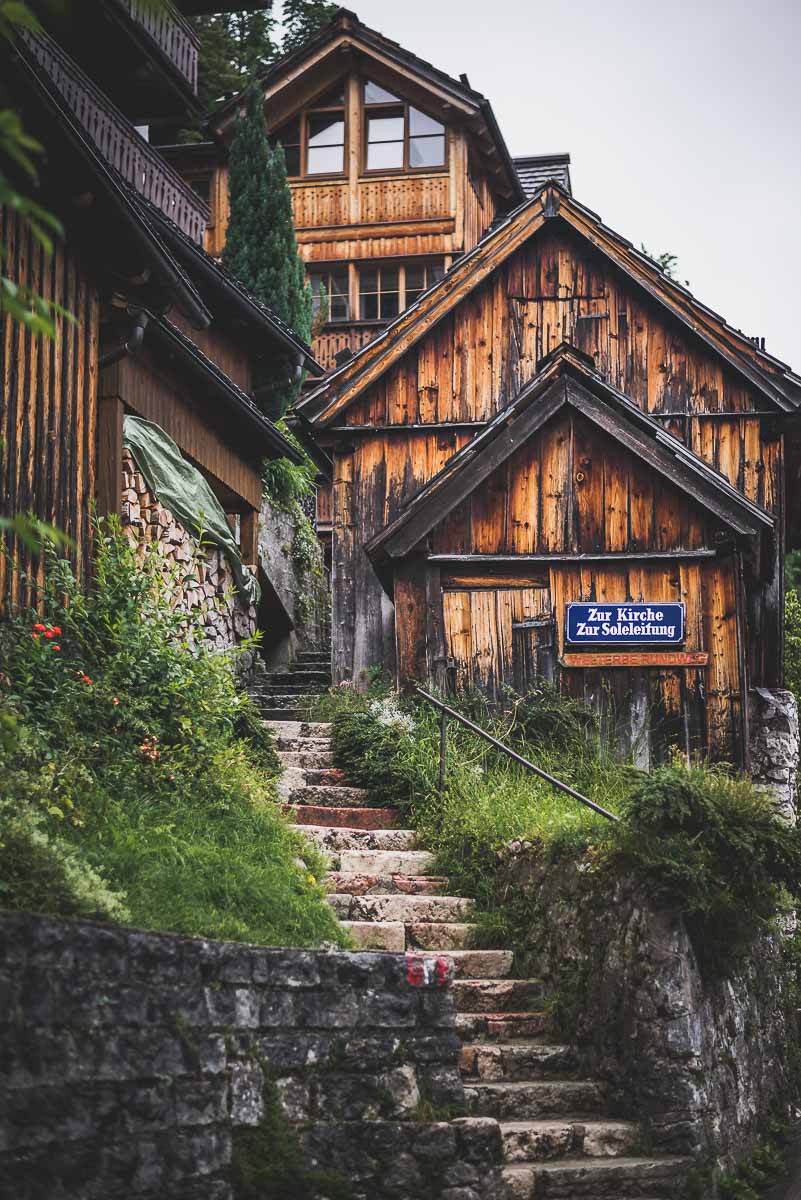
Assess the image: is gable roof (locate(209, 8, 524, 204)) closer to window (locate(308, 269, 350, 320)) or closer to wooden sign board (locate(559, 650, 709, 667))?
window (locate(308, 269, 350, 320))

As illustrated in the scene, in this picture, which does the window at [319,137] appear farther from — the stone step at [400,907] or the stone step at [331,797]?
the stone step at [400,907]

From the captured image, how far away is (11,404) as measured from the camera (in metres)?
9.91

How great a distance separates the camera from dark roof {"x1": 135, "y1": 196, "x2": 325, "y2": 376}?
17016 millimetres

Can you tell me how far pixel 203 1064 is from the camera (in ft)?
18.5

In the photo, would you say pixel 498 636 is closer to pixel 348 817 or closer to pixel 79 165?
pixel 348 817

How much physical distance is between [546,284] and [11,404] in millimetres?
8399

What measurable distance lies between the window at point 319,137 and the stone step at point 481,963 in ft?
76.7

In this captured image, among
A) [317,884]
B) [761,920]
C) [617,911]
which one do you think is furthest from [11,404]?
[761,920]

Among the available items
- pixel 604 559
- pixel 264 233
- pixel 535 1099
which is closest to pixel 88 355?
pixel 604 559

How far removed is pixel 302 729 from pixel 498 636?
224 cm

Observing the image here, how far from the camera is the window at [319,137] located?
29.2m

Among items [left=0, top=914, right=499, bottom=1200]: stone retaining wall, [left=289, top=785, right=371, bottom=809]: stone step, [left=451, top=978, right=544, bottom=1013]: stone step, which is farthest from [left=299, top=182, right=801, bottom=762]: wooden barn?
[left=0, top=914, right=499, bottom=1200]: stone retaining wall

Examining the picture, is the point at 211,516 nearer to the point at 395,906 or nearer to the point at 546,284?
the point at 546,284

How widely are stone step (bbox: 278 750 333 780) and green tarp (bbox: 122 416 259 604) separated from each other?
226cm
